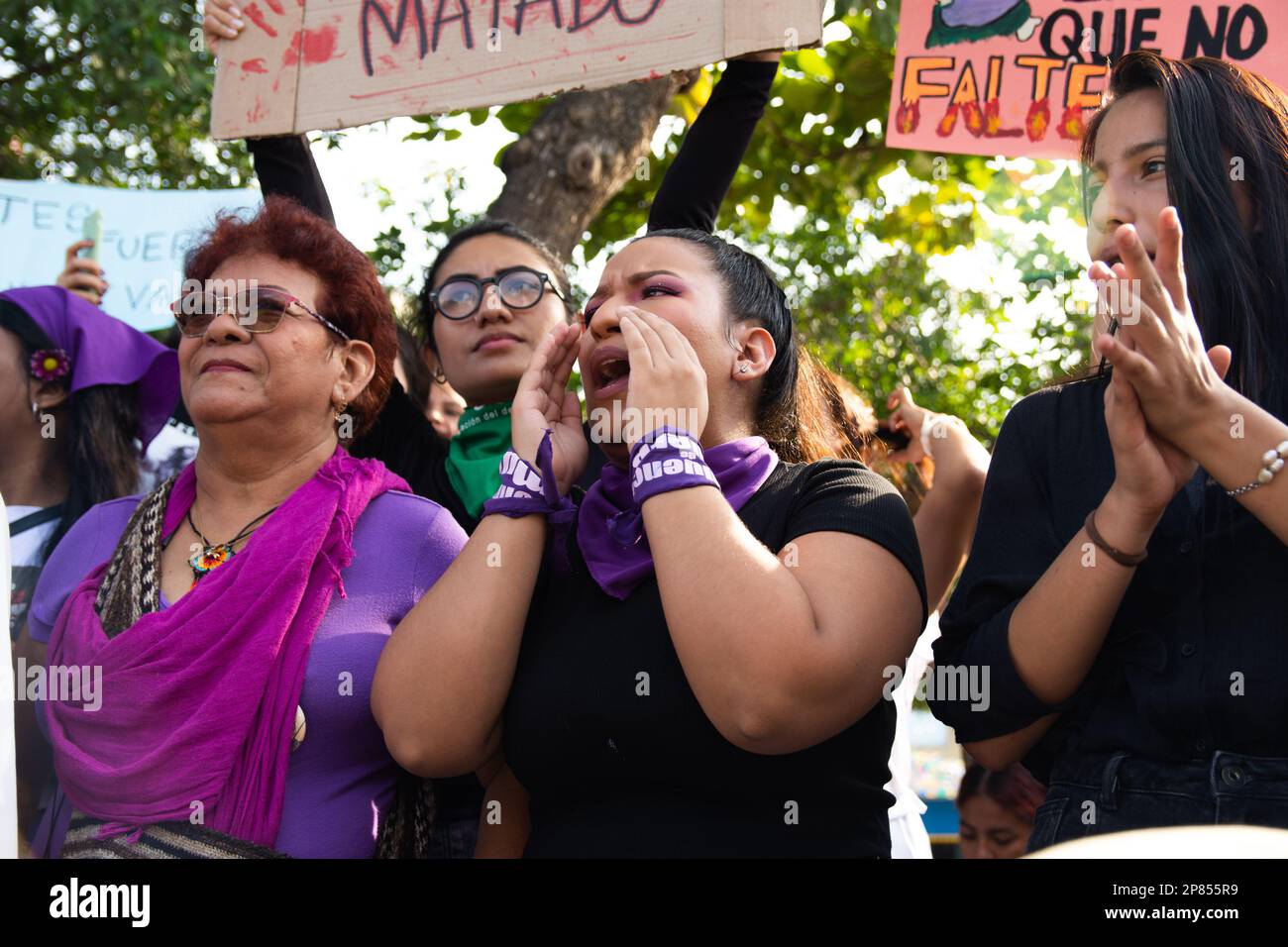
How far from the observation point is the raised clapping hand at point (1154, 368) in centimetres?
167

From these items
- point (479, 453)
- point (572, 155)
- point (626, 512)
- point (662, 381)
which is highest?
point (572, 155)

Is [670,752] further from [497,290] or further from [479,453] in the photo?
[497,290]

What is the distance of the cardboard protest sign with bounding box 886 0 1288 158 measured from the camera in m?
3.18

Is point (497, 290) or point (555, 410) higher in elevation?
point (497, 290)

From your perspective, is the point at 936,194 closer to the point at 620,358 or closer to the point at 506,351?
the point at 506,351

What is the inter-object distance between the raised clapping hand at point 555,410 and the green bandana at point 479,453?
0.42 meters

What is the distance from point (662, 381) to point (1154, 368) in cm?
74

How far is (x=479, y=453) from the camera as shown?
3.01 metres

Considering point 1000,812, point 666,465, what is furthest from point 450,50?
point 1000,812

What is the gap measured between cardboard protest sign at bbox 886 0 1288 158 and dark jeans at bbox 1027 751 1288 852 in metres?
1.87

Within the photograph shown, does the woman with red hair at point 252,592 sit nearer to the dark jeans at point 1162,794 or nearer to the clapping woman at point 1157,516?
the clapping woman at point 1157,516

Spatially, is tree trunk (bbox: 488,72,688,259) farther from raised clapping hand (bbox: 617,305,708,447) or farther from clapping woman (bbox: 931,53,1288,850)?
clapping woman (bbox: 931,53,1288,850)

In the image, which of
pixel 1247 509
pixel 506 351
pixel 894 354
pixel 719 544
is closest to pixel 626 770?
pixel 719 544

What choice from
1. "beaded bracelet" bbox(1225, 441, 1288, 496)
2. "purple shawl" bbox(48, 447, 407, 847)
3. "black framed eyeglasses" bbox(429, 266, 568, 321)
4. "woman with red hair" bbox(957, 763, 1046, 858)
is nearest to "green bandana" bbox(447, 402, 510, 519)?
"black framed eyeglasses" bbox(429, 266, 568, 321)
